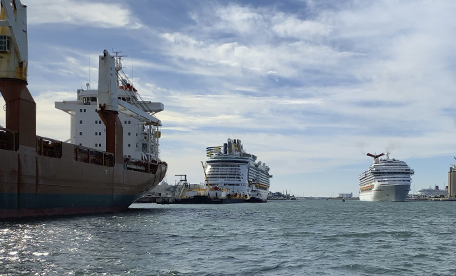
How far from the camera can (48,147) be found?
114 feet

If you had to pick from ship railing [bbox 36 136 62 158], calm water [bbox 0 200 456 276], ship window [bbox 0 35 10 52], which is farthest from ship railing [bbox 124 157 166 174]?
calm water [bbox 0 200 456 276]

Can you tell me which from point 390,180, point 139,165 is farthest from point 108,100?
point 390,180

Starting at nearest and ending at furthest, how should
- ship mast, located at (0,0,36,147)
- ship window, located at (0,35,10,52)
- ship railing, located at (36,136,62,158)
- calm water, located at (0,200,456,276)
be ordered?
calm water, located at (0,200,456,276) → ship mast, located at (0,0,36,147) → ship window, located at (0,35,10,52) → ship railing, located at (36,136,62,158)

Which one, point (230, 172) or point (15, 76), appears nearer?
point (15, 76)

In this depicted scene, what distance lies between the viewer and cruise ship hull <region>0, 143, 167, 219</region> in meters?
29.0

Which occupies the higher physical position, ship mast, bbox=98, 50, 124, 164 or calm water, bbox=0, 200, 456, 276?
ship mast, bbox=98, 50, 124, 164

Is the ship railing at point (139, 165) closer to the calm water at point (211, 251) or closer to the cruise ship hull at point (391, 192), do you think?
the calm water at point (211, 251)

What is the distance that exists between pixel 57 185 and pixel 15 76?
25.8 feet

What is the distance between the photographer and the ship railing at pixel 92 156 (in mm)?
37684

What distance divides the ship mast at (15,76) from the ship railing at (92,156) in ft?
19.3

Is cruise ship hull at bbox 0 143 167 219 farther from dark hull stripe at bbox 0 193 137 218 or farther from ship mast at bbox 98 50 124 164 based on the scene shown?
ship mast at bbox 98 50 124 164

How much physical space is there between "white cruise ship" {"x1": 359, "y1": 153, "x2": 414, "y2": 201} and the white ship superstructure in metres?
80.6

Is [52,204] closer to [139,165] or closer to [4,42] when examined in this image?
[4,42]

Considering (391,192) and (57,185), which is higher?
(57,185)
